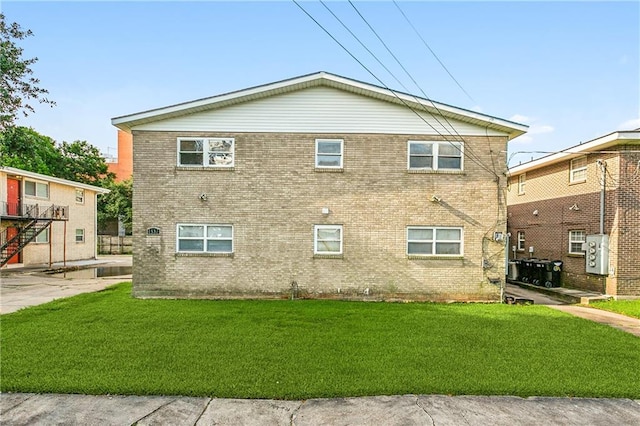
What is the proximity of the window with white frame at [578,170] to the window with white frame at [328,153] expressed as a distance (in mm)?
9929

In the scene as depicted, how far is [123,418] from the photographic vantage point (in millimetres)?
4391

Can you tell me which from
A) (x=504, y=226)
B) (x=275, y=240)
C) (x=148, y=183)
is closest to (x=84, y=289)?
(x=148, y=183)

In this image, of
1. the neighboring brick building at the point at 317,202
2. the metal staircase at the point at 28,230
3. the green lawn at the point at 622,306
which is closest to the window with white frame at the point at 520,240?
the green lawn at the point at 622,306

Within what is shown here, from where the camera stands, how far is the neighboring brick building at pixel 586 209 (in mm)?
12844

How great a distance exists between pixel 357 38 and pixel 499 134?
601 cm

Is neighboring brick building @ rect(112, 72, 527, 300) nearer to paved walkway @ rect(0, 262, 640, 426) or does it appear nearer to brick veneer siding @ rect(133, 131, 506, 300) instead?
brick veneer siding @ rect(133, 131, 506, 300)

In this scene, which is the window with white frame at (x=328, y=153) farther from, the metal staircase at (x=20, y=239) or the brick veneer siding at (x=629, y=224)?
the metal staircase at (x=20, y=239)

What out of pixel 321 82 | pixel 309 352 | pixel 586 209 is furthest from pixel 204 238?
pixel 586 209

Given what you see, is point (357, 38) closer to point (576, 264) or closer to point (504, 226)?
point (504, 226)

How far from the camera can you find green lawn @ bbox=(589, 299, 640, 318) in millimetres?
10670

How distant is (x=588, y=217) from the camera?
14109 mm

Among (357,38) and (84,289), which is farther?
(84,289)

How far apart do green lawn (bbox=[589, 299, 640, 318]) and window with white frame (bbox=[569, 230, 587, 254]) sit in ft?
8.75

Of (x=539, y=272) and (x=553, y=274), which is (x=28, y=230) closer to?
(x=539, y=272)
